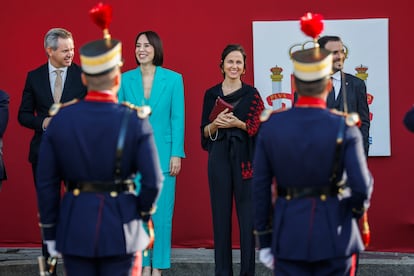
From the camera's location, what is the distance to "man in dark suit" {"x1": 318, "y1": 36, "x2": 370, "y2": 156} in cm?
679

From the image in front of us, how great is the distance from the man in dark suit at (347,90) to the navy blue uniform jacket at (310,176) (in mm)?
1907

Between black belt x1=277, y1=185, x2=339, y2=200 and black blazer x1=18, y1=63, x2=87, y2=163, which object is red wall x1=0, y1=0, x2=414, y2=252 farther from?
black belt x1=277, y1=185, x2=339, y2=200

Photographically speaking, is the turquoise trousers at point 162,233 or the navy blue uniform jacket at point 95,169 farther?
the turquoise trousers at point 162,233

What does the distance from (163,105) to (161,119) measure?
0.34 feet

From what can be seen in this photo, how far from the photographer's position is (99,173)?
490 cm

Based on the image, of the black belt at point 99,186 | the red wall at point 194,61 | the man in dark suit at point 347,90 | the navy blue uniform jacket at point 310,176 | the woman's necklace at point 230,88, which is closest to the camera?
the navy blue uniform jacket at point 310,176

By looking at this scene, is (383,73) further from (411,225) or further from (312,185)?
(312,185)

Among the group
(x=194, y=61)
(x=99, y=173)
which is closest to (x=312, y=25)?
(x=99, y=173)

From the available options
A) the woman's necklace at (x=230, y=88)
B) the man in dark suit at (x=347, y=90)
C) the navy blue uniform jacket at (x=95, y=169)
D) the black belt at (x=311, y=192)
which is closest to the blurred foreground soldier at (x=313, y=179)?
the black belt at (x=311, y=192)

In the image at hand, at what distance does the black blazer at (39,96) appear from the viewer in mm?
7051

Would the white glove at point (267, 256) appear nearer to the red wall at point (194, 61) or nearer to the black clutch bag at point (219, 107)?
the black clutch bag at point (219, 107)

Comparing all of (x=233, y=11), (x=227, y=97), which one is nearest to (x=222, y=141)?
(x=227, y=97)

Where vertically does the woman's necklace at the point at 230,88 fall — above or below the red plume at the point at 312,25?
below

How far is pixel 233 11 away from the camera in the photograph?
316 inches
